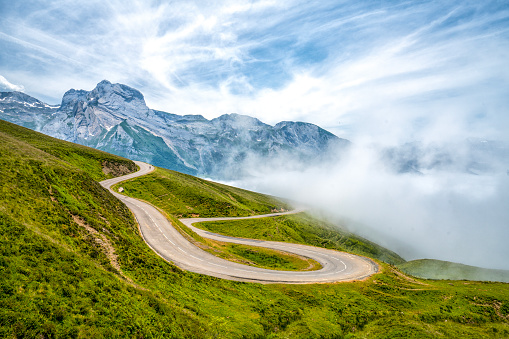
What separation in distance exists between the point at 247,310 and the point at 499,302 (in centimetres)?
5522

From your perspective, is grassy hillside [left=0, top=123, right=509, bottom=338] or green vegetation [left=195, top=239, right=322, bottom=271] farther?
green vegetation [left=195, top=239, right=322, bottom=271]

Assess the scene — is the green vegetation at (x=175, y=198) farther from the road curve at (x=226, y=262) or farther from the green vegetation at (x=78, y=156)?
the road curve at (x=226, y=262)

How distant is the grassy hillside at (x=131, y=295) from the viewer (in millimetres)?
15461

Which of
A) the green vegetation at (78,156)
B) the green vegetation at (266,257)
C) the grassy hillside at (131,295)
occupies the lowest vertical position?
the green vegetation at (266,257)

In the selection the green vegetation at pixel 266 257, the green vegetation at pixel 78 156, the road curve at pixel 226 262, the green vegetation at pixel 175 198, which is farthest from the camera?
the green vegetation at pixel 175 198

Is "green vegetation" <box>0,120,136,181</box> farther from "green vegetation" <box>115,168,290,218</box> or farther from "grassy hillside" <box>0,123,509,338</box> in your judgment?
"grassy hillside" <box>0,123,509,338</box>

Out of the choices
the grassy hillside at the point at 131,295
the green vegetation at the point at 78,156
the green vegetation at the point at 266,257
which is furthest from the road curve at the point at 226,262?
the green vegetation at the point at 78,156

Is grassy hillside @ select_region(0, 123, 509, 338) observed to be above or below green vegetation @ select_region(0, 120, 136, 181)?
below

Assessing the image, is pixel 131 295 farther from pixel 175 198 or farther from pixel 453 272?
pixel 453 272

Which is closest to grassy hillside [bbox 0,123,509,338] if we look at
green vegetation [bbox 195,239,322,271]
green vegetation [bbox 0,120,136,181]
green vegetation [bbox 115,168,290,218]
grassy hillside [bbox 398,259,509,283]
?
green vegetation [bbox 195,239,322,271]

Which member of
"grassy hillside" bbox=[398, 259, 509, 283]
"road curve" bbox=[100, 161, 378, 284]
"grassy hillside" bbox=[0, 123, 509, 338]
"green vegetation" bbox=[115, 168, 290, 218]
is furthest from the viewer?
"grassy hillside" bbox=[398, 259, 509, 283]

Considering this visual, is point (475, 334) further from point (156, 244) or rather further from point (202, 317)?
point (156, 244)

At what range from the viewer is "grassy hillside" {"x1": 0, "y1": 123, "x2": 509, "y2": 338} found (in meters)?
15.5

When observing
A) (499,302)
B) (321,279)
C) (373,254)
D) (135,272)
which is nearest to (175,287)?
(135,272)
